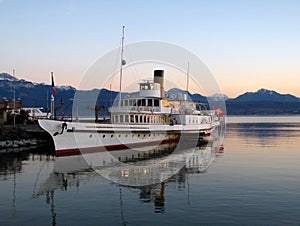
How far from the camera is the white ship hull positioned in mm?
43953

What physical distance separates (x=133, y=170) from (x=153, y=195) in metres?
10.9

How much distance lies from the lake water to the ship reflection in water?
94 millimetres

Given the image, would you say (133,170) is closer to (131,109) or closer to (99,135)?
(99,135)

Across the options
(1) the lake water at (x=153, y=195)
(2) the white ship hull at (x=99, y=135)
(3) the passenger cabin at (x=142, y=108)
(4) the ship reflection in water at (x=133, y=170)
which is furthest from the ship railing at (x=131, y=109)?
(1) the lake water at (x=153, y=195)

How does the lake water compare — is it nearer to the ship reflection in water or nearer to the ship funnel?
the ship reflection in water

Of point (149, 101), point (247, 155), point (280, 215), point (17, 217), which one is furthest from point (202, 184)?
point (149, 101)

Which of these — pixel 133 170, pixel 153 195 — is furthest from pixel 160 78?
pixel 153 195

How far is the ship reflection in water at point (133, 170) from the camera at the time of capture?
2719cm

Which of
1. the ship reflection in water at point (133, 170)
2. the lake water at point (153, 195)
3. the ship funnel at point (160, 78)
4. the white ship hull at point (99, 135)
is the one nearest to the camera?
the lake water at point (153, 195)

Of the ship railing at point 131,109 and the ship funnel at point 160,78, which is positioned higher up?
the ship funnel at point 160,78

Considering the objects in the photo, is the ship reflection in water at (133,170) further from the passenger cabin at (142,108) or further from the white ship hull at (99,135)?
the passenger cabin at (142,108)

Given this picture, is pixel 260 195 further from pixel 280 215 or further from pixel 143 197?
pixel 143 197

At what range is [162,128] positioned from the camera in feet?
186

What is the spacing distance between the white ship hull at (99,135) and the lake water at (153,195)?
464 centimetres
